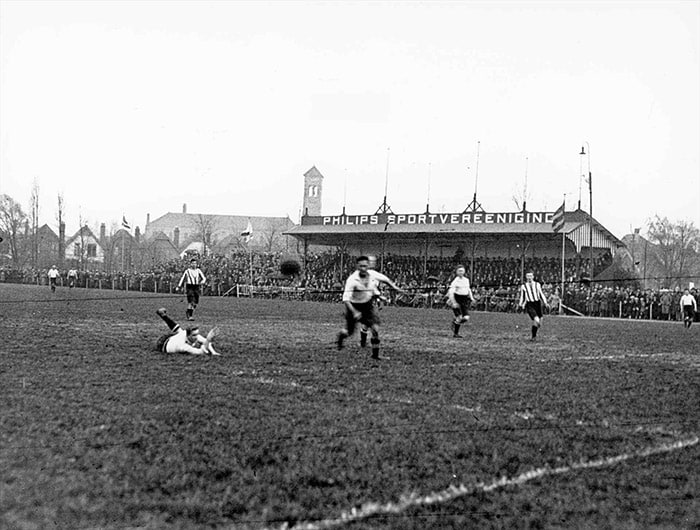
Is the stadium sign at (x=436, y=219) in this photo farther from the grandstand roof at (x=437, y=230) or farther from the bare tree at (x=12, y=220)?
the bare tree at (x=12, y=220)

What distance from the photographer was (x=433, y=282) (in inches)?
1681

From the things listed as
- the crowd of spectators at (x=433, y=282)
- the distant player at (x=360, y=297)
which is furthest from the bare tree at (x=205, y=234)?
the distant player at (x=360, y=297)

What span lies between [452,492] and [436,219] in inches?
1924

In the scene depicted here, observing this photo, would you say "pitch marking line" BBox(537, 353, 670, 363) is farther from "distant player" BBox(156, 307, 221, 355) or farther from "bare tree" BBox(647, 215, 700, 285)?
"bare tree" BBox(647, 215, 700, 285)

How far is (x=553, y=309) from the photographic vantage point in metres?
38.2

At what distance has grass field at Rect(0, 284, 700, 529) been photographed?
4695 millimetres

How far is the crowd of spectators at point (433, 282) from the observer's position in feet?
121

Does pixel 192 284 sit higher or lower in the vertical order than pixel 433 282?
lower

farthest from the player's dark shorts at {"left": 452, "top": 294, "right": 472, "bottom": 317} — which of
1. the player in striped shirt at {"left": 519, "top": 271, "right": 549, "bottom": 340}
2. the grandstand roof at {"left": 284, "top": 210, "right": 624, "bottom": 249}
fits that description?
the grandstand roof at {"left": 284, "top": 210, "right": 624, "bottom": 249}

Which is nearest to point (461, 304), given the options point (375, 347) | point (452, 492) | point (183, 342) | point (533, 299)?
point (533, 299)

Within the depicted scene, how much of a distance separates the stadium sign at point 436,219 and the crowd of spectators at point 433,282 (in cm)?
227

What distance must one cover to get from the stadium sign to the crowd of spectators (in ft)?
7.45

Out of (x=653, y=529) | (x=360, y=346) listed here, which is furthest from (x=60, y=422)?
(x=360, y=346)

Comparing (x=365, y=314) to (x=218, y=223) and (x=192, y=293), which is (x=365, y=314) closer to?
(x=192, y=293)
